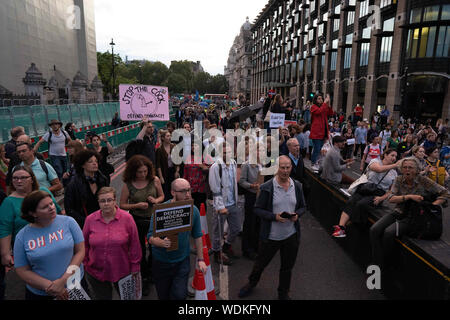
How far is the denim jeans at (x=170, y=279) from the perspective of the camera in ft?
11.0

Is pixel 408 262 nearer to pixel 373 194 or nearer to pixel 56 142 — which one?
pixel 373 194

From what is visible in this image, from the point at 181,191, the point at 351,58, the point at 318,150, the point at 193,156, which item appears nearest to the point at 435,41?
the point at 351,58

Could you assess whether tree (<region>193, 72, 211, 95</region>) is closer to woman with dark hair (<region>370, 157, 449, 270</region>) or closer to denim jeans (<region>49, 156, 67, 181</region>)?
denim jeans (<region>49, 156, 67, 181</region>)

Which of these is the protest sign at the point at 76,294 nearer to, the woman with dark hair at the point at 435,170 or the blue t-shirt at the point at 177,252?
the blue t-shirt at the point at 177,252

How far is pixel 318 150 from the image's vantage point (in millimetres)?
9461

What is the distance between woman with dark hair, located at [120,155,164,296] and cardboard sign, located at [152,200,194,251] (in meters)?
0.98

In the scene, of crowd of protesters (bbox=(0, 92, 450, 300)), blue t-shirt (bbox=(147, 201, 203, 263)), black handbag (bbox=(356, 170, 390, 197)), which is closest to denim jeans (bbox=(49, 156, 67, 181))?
crowd of protesters (bbox=(0, 92, 450, 300))

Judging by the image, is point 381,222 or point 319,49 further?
point 319,49

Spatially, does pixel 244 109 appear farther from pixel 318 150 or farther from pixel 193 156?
pixel 193 156

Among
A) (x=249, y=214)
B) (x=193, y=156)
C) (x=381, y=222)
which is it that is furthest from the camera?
(x=193, y=156)

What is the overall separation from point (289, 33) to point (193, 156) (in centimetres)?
6294

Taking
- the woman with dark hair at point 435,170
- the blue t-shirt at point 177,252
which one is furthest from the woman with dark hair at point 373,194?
the blue t-shirt at point 177,252

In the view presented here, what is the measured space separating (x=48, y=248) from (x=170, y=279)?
1.25 m
